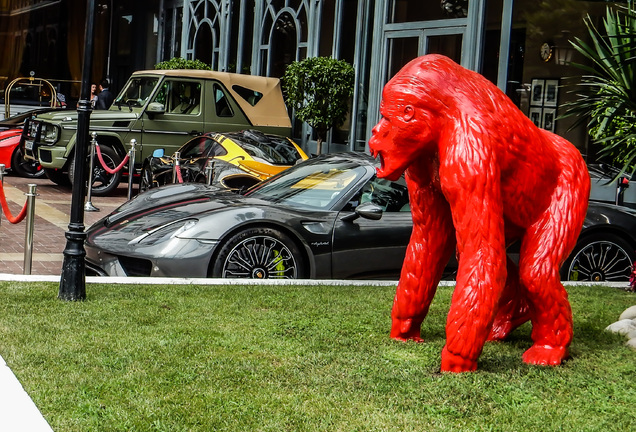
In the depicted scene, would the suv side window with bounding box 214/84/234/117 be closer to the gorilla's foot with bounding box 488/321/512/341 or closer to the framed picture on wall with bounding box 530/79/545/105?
the framed picture on wall with bounding box 530/79/545/105

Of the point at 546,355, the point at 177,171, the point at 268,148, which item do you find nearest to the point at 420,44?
the point at 268,148

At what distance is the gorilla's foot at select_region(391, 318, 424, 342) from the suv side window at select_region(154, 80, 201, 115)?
11.9 meters

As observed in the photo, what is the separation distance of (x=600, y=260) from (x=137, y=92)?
1080 centimetres

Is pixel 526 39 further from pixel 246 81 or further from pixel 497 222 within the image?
pixel 497 222

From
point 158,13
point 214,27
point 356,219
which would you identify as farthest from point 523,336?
point 158,13

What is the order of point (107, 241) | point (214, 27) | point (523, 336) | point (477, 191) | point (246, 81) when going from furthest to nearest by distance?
point (214, 27), point (246, 81), point (107, 241), point (523, 336), point (477, 191)

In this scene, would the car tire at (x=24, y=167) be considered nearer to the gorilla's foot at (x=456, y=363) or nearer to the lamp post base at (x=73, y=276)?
the lamp post base at (x=73, y=276)

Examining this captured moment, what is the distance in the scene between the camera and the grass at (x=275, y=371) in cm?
425

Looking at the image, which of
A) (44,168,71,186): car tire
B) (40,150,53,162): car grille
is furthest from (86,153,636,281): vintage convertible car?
(44,168,71,186): car tire

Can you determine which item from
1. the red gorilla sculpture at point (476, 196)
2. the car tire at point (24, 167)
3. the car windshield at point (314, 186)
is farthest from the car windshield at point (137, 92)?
the red gorilla sculpture at point (476, 196)

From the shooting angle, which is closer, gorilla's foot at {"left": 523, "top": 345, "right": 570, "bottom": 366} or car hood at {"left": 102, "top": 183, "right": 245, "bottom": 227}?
gorilla's foot at {"left": 523, "top": 345, "right": 570, "bottom": 366}

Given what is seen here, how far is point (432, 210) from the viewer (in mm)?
5398

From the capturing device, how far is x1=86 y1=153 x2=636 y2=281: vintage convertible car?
309 inches

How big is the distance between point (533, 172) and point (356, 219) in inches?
125
